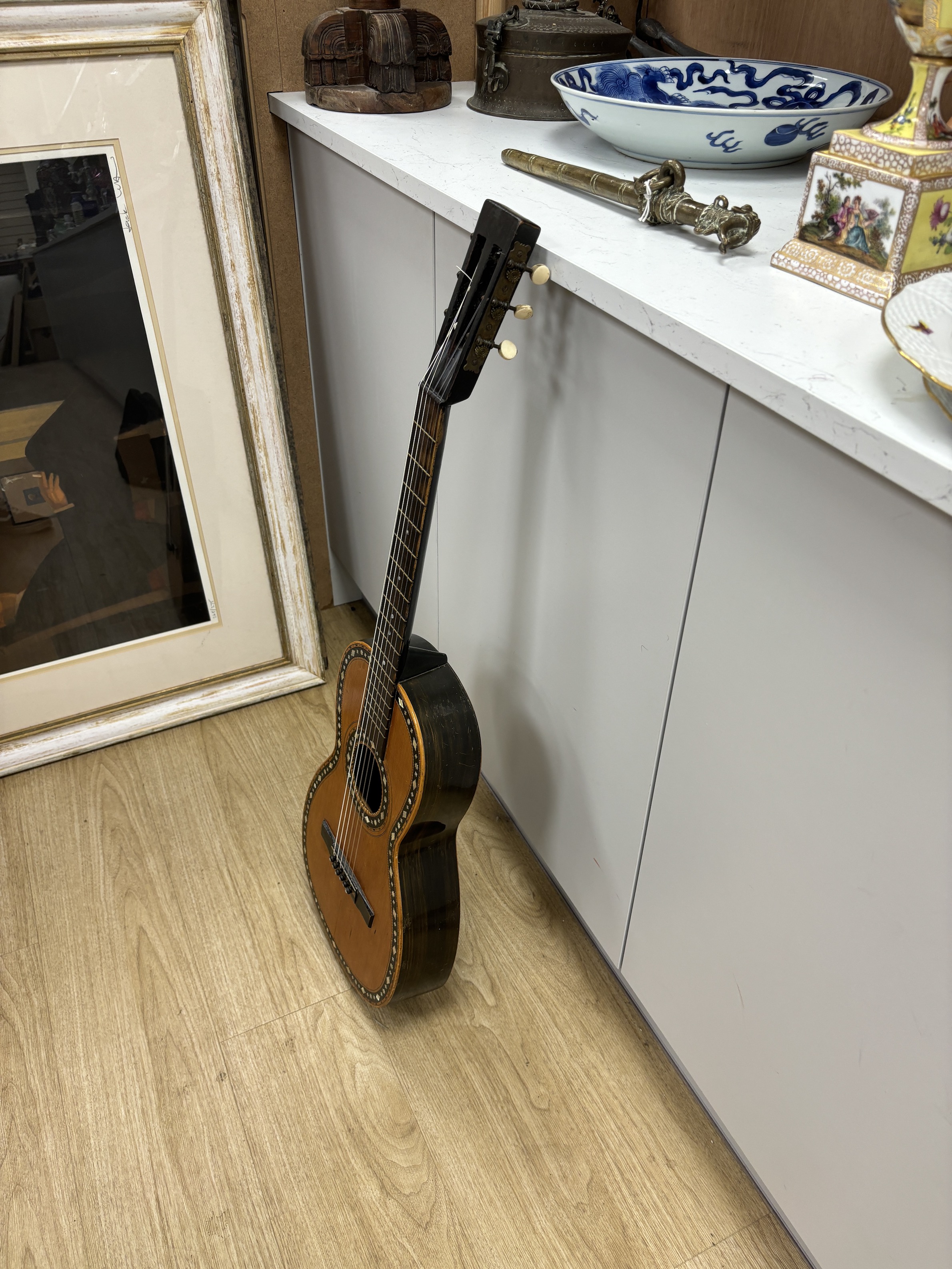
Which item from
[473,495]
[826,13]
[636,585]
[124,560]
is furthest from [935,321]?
[124,560]

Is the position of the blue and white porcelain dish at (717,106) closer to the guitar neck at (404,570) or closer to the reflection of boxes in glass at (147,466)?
the guitar neck at (404,570)

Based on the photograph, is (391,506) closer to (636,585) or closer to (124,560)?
(124,560)

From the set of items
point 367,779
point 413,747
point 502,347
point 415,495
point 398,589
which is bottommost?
point 367,779

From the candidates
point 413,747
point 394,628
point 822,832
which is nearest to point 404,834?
point 413,747

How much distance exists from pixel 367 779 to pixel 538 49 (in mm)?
903

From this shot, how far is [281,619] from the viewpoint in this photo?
5.15 ft

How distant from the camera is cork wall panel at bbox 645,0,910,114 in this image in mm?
Result: 1031

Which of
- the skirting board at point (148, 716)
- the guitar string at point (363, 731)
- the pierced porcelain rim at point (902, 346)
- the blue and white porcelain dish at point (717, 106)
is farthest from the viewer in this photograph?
the skirting board at point (148, 716)

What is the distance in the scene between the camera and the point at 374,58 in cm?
117

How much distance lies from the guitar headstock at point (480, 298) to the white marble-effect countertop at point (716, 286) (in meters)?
0.04

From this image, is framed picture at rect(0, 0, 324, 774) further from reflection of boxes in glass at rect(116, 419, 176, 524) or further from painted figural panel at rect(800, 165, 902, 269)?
painted figural panel at rect(800, 165, 902, 269)

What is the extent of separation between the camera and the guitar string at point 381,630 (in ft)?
2.76

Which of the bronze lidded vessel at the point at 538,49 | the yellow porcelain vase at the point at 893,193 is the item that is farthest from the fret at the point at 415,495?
the bronze lidded vessel at the point at 538,49

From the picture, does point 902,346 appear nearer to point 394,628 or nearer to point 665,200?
point 665,200
